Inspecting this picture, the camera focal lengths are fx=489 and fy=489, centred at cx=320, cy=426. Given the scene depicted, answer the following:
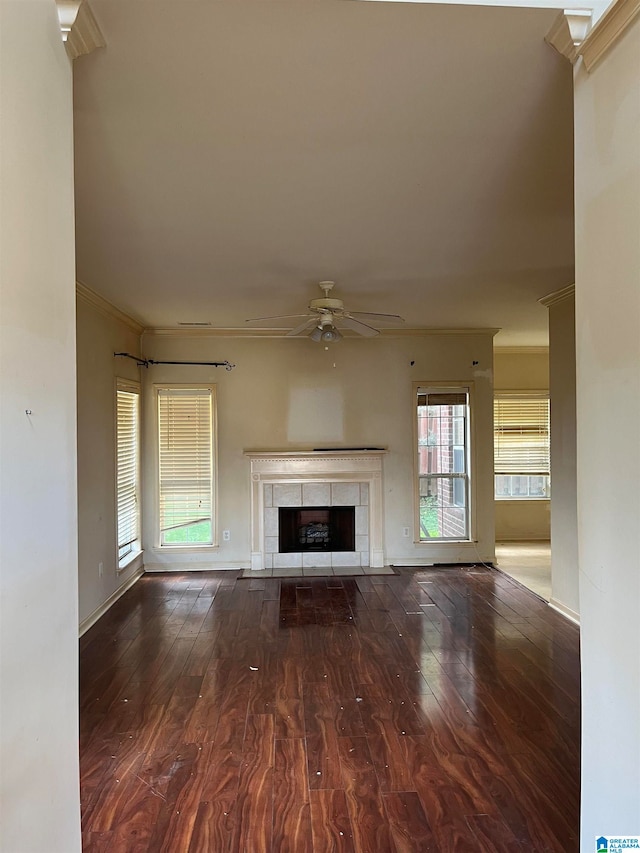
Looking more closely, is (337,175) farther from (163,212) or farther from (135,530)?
(135,530)

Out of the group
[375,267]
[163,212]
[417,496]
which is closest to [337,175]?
[163,212]

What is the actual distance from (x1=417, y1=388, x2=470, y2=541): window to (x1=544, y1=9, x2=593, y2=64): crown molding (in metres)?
4.71

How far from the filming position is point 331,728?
8.57 feet

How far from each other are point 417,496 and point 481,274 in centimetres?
301

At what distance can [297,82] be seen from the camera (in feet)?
5.17

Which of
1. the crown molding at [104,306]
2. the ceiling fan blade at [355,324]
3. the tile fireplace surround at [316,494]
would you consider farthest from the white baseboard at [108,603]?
the ceiling fan blade at [355,324]

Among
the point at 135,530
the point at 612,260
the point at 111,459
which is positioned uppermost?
the point at 612,260

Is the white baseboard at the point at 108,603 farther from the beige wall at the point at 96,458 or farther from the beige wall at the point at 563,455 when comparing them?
the beige wall at the point at 563,455

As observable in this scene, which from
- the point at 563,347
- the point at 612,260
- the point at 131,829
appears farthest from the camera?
the point at 563,347

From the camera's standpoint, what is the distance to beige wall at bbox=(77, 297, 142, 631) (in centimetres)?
397

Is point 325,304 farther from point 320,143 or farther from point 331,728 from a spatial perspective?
point 331,728

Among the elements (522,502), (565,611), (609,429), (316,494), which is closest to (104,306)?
(316,494)

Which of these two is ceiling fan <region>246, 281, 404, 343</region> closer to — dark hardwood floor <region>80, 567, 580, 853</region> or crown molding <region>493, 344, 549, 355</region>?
dark hardwood floor <region>80, 567, 580, 853</region>

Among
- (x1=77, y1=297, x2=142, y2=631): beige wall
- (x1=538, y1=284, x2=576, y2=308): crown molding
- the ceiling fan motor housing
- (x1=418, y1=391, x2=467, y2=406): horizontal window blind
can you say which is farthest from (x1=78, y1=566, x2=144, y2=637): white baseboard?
(x1=538, y1=284, x2=576, y2=308): crown molding
